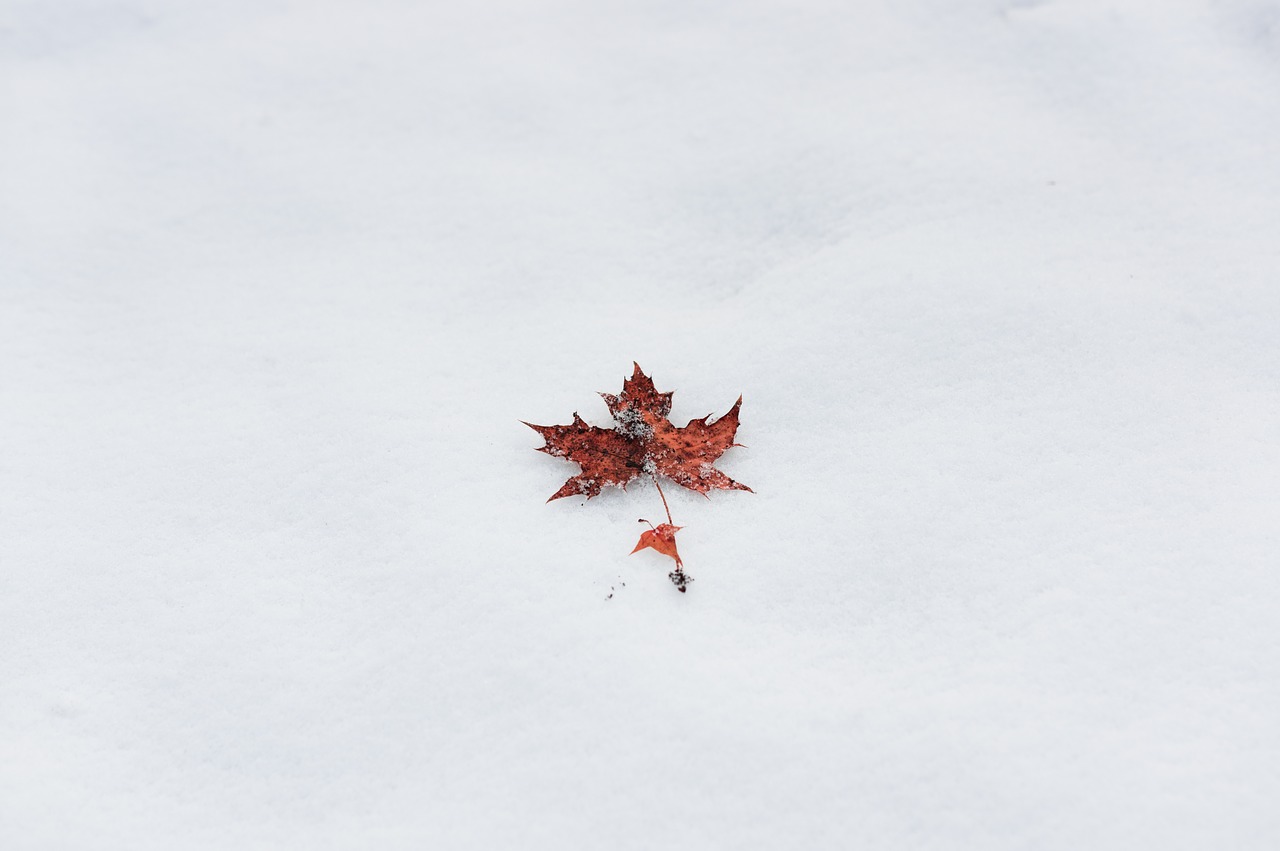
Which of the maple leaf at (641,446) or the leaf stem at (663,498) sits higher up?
the maple leaf at (641,446)

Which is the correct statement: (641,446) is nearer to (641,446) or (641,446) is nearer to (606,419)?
(641,446)

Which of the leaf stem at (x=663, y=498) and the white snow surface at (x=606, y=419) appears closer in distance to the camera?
the white snow surface at (x=606, y=419)

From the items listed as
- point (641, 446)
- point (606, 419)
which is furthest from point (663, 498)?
point (606, 419)

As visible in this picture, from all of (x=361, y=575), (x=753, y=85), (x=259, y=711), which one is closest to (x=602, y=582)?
(x=361, y=575)

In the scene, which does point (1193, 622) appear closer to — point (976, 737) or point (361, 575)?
point (976, 737)

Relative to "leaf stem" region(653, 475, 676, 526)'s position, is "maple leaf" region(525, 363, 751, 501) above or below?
above
